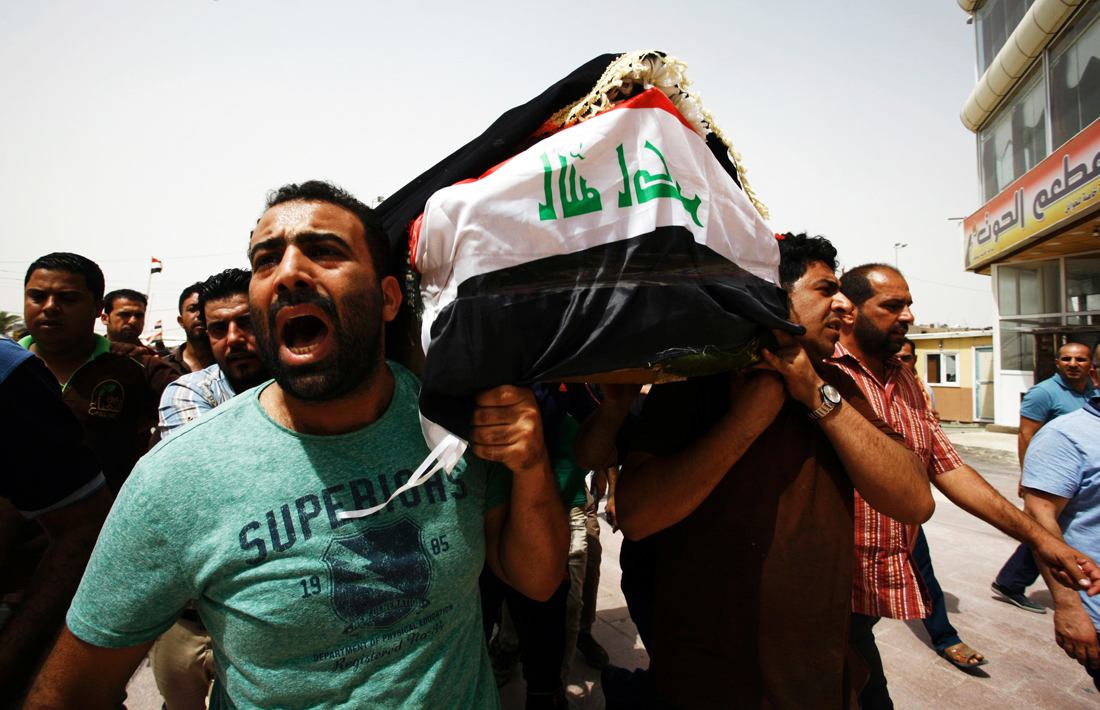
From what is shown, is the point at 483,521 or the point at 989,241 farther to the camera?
the point at 989,241

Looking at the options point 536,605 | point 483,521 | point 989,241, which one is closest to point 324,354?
point 483,521

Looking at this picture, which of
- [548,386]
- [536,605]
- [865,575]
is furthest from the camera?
[536,605]

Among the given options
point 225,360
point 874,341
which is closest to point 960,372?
point 874,341

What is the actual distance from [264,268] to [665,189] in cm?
98

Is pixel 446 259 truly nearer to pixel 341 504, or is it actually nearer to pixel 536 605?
pixel 341 504

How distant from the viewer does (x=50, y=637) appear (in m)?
1.50

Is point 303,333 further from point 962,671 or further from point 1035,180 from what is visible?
point 1035,180

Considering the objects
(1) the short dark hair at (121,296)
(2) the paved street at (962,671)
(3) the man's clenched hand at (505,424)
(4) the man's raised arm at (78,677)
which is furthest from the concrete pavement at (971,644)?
(1) the short dark hair at (121,296)

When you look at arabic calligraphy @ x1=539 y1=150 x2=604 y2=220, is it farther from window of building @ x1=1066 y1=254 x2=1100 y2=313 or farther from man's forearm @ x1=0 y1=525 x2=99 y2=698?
window of building @ x1=1066 y1=254 x2=1100 y2=313

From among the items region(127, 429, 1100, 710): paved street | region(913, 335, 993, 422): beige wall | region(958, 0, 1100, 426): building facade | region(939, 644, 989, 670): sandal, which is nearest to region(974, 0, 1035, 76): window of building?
region(958, 0, 1100, 426): building facade

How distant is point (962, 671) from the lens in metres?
3.37

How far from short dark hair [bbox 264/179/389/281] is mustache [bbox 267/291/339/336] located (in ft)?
0.55

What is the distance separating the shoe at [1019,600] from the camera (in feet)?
13.5

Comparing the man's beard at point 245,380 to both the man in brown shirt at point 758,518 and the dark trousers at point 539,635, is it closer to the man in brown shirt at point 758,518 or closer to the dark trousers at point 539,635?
the dark trousers at point 539,635
